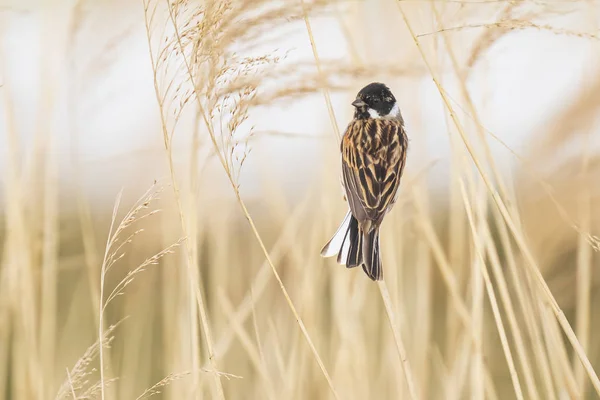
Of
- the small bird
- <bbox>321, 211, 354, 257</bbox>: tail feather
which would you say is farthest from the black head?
<bbox>321, 211, 354, 257</bbox>: tail feather

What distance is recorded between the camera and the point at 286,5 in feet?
6.87

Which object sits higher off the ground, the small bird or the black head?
the black head

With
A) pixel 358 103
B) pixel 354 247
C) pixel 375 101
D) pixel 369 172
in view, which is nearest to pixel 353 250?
pixel 354 247

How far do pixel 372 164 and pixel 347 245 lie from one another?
36cm

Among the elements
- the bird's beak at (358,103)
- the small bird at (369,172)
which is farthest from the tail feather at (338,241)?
the bird's beak at (358,103)

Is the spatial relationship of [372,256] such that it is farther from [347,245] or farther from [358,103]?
[358,103]

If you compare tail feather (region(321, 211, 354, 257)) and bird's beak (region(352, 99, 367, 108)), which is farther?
bird's beak (region(352, 99, 367, 108))

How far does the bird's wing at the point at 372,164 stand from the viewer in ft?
7.77

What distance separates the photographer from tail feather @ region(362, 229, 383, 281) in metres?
2.05

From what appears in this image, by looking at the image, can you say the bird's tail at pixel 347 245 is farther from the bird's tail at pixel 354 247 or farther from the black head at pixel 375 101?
the black head at pixel 375 101

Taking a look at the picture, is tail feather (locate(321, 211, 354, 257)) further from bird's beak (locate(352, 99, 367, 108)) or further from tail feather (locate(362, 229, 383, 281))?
bird's beak (locate(352, 99, 367, 108))

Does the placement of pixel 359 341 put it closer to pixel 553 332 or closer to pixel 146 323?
pixel 553 332

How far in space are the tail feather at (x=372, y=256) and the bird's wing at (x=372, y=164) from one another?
6cm

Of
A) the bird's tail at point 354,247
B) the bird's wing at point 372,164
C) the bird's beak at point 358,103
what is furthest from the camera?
the bird's beak at point 358,103
